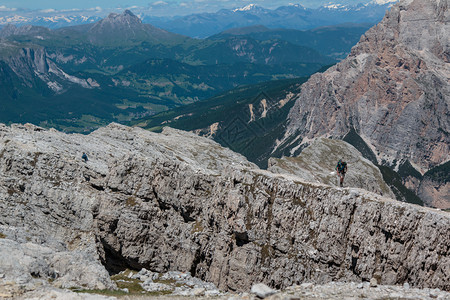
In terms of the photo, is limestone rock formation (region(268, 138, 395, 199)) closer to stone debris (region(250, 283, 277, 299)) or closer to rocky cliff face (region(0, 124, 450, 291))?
rocky cliff face (region(0, 124, 450, 291))

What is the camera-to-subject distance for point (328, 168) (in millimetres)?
172625

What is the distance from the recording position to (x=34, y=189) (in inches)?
3334

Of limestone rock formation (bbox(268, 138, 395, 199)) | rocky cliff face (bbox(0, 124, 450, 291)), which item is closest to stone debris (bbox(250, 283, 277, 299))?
rocky cliff face (bbox(0, 124, 450, 291))

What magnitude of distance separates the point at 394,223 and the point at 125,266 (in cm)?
4870

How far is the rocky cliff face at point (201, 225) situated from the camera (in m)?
56.5

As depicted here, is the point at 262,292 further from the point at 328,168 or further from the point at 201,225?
the point at 328,168

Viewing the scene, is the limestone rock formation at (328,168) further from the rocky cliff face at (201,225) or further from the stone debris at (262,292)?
the stone debris at (262,292)

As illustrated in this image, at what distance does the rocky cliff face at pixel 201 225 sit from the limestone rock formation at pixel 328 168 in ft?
212

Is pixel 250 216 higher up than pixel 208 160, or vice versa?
pixel 250 216

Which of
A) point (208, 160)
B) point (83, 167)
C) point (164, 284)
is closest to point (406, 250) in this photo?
point (164, 284)

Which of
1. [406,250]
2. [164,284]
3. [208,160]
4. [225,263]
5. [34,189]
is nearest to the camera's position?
[406,250]

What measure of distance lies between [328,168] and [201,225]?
109m

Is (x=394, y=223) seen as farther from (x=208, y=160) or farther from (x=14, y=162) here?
(x=208, y=160)

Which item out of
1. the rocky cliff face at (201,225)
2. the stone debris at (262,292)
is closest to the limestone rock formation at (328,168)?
the rocky cliff face at (201,225)
